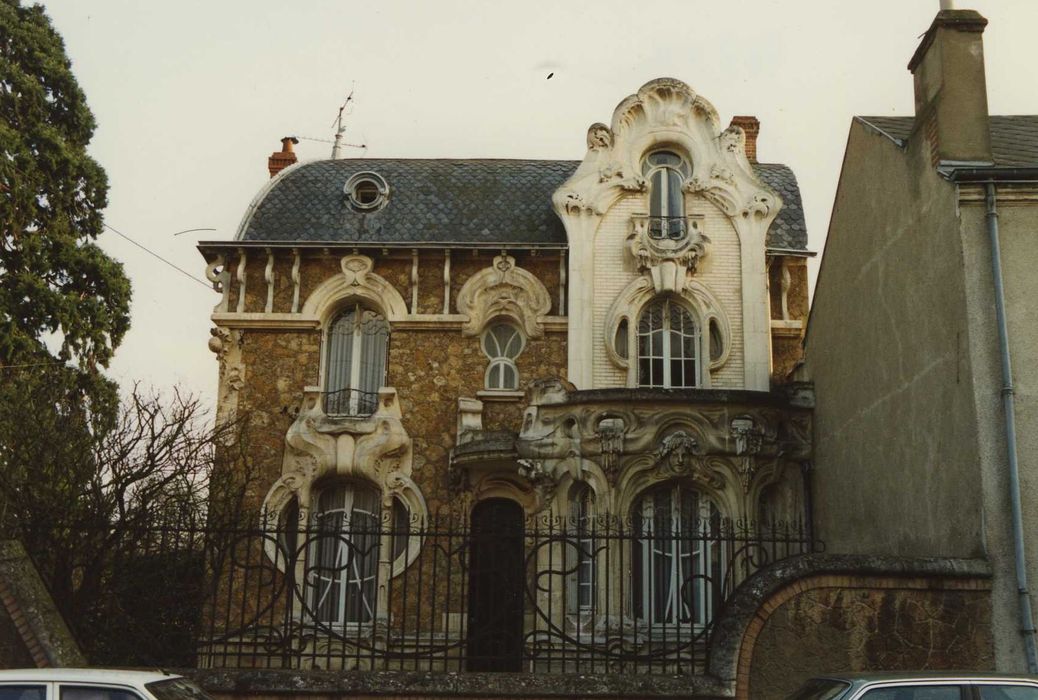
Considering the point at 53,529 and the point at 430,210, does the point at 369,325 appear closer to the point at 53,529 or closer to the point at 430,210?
the point at 430,210

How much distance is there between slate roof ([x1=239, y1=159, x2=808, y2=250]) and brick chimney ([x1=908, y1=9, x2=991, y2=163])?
683 centimetres

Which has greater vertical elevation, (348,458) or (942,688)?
(348,458)

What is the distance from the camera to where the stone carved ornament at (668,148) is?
1872cm

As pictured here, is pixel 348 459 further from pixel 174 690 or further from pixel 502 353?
pixel 174 690

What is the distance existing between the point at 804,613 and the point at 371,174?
12644 millimetres

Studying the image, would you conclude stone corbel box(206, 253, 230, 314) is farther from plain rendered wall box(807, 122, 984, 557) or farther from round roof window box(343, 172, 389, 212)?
plain rendered wall box(807, 122, 984, 557)

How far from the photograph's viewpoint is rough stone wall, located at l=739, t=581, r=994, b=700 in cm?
992

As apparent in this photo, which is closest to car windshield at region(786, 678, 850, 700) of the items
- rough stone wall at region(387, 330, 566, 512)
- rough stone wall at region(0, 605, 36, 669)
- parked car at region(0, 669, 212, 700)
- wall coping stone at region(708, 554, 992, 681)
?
wall coping stone at region(708, 554, 992, 681)

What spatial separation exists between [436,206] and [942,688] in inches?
551

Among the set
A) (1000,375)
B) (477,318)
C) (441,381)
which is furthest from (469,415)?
(1000,375)

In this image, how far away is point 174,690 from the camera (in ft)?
25.1

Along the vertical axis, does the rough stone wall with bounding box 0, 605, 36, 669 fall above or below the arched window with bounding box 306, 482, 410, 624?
below

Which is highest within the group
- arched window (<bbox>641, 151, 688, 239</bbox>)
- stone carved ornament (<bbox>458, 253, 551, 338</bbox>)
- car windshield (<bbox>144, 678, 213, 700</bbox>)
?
arched window (<bbox>641, 151, 688, 239</bbox>)

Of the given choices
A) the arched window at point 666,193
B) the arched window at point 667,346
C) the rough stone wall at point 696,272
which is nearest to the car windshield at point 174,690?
the rough stone wall at point 696,272
